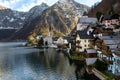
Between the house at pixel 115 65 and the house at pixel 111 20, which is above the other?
the house at pixel 111 20

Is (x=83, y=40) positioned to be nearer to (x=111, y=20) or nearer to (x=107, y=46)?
(x=111, y=20)

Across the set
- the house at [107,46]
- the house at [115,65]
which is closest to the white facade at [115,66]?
the house at [115,65]

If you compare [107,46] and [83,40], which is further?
[83,40]

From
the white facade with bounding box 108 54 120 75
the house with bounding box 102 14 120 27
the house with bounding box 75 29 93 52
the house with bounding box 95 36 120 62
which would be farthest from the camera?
the house with bounding box 102 14 120 27

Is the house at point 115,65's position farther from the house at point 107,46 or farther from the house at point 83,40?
the house at point 83,40

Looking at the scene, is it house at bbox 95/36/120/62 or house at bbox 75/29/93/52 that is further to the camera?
house at bbox 75/29/93/52

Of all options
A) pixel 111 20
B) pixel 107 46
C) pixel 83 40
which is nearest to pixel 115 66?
pixel 107 46

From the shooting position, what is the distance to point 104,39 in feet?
168

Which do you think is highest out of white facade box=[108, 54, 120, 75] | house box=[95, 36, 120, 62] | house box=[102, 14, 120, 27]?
house box=[102, 14, 120, 27]

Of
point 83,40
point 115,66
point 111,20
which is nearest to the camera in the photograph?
point 115,66

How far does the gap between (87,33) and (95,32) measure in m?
5.66

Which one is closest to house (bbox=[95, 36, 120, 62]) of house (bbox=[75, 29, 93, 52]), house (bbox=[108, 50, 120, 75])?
house (bbox=[108, 50, 120, 75])

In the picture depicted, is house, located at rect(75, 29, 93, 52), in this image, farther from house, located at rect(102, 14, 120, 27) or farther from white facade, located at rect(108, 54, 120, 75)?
white facade, located at rect(108, 54, 120, 75)

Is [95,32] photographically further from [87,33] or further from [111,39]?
[111,39]
